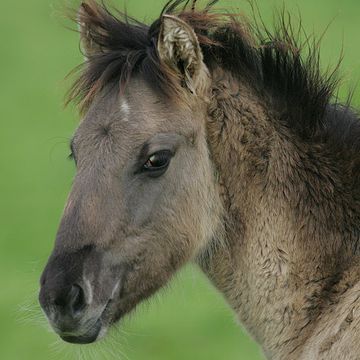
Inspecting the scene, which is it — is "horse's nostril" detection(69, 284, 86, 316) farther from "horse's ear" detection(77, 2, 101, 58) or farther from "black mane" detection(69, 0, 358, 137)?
"horse's ear" detection(77, 2, 101, 58)

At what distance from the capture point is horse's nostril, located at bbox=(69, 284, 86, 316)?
6.57m

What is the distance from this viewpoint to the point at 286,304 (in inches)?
273

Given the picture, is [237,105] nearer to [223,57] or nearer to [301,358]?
[223,57]

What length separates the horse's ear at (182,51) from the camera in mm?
A: 6895

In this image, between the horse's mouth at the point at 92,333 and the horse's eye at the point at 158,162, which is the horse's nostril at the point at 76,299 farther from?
the horse's eye at the point at 158,162

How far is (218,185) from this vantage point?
7031mm

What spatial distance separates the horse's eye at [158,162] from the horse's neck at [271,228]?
1.07 ft

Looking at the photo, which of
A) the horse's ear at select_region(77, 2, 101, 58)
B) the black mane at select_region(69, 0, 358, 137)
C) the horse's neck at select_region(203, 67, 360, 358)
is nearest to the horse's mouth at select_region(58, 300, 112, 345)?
the horse's neck at select_region(203, 67, 360, 358)

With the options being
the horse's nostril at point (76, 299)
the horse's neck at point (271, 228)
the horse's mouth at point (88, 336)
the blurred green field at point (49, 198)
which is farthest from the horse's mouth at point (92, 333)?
the horse's neck at point (271, 228)

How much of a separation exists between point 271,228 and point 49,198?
11608 millimetres

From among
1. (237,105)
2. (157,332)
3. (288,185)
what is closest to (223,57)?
(237,105)

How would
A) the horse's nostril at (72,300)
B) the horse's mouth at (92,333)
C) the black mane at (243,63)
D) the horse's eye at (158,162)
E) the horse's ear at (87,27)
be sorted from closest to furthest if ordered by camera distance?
the horse's nostril at (72,300) → the horse's mouth at (92,333) → the horse's eye at (158,162) → the black mane at (243,63) → the horse's ear at (87,27)

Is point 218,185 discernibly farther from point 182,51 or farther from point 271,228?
point 182,51

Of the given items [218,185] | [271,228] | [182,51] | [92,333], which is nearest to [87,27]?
[182,51]
